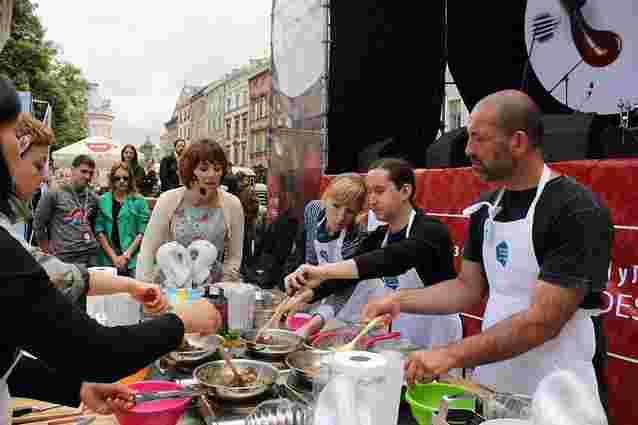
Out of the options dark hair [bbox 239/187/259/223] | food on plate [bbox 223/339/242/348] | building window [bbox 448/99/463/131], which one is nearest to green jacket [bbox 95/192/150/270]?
dark hair [bbox 239/187/259/223]

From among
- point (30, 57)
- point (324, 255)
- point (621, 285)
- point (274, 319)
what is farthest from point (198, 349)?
point (30, 57)

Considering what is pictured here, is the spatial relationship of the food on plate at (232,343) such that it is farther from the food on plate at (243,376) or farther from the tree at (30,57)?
the tree at (30,57)

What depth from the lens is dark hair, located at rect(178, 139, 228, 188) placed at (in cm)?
306

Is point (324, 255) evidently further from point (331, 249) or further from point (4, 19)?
point (4, 19)

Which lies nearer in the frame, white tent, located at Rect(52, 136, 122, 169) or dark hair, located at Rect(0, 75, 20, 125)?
dark hair, located at Rect(0, 75, 20, 125)

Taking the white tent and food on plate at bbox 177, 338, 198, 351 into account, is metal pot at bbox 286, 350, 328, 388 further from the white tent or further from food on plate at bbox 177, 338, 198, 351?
the white tent

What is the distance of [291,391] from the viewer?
1.38m

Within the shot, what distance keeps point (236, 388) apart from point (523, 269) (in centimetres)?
118

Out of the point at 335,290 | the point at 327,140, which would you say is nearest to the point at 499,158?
the point at 335,290

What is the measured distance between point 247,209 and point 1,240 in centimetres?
506

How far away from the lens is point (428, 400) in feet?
4.52

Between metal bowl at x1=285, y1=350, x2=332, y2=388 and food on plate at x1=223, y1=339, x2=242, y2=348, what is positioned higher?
metal bowl at x1=285, y1=350, x2=332, y2=388

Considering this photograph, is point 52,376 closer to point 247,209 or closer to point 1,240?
point 1,240

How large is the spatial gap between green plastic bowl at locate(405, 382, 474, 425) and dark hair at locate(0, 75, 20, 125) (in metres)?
1.17
